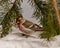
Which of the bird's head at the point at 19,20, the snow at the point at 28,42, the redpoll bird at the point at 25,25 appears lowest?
the snow at the point at 28,42

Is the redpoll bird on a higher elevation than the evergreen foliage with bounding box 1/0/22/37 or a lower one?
lower

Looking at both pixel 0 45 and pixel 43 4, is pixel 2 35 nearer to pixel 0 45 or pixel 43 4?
pixel 0 45

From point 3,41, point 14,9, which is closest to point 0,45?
point 3,41

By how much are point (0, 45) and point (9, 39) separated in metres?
0.05

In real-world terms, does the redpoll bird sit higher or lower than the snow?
higher

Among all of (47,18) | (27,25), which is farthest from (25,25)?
(47,18)

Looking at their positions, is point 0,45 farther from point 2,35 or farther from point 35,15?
point 35,15

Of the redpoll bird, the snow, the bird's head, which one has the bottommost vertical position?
the snow

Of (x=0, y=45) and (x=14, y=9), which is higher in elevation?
(x=14, y=9)

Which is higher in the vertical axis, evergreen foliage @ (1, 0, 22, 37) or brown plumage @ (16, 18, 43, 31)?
evergreen foliage @ (1, 0, 22, 37)

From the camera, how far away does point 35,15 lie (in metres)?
0.62

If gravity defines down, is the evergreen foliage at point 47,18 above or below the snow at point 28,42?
above

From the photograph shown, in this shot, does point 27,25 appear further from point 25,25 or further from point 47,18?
point 47,18

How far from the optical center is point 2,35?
641mm
